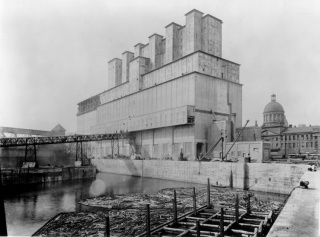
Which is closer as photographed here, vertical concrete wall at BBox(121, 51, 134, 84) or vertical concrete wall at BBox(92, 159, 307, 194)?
vertical concrete wall at BBox(92, 159, 307, 194)

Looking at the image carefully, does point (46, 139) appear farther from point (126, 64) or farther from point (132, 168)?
point (126, 64)

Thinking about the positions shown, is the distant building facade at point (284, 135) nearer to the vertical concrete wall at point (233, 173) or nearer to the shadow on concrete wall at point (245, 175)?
the vertical concrete wall at point (233, 173)

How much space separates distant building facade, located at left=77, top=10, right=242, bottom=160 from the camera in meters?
44.5

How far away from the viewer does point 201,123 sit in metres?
44.5

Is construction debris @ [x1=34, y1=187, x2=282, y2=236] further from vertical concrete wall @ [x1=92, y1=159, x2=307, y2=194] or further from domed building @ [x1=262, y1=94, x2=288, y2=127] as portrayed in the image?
domed building @ [x1=262, y1=94, x2=288, y2=127]

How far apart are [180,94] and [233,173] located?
64.5 ft

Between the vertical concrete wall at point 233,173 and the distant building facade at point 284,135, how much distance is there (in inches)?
1246

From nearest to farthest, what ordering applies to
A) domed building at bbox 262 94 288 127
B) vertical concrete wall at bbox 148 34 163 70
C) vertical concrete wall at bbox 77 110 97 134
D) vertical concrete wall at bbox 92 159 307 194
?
vertical concrete wall at bbox 92 159 307 194, vertical concrete wall at bbox 148 34 163 70, vertical concrete wall at bbox 77 110 97 134, domed building at bbox 262 94 288 127

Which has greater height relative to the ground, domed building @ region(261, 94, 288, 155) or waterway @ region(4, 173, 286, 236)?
domed building @ region(261, 94, 288, 155)

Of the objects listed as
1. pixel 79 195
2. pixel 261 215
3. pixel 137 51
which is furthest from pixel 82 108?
pixel 261 215

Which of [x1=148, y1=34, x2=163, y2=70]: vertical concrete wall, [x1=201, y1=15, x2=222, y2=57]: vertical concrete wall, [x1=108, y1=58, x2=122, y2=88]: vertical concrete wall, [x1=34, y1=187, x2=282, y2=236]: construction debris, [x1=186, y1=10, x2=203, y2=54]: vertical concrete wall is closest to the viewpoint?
[x1=34, y1=187, x2=282, y2=236]: construction debris

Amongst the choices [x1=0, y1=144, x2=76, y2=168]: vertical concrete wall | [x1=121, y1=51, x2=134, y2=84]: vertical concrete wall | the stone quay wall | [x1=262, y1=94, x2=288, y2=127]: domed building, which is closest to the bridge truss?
[x1=0, y1=144, x2=76, y2=168]: vertical concrete wall

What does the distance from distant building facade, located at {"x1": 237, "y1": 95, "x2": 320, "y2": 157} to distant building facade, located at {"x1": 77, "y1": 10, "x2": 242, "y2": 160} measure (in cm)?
2141

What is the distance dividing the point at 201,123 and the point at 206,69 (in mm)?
9899
